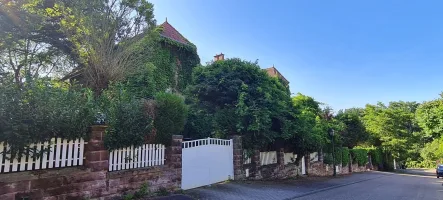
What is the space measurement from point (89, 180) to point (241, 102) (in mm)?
7335

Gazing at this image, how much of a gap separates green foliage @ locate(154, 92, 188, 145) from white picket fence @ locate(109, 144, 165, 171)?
369 mm

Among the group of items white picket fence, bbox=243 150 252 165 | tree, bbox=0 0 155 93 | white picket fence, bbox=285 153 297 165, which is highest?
tree, bbox=0 0 155 93

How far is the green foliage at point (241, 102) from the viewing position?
12.5 metres

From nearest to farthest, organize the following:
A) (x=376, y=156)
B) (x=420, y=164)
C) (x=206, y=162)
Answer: (x=206, y=162) → (x=376, y=156) → (x=420, y=164)

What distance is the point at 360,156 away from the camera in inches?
1163

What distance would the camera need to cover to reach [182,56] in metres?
18.7

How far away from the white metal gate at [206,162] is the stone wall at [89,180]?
0.83 metres

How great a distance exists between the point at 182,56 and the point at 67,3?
324 inches

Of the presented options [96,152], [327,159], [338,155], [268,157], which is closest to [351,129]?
[338,155]

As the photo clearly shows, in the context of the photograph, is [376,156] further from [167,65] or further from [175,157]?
[175,157]

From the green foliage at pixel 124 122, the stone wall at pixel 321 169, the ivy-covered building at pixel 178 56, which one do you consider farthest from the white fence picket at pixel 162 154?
the stone wall at pixel 321 169

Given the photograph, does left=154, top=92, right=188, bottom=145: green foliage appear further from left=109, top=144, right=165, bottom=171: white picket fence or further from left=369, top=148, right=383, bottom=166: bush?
left=369, top=148, right=383, bottom=166: bush

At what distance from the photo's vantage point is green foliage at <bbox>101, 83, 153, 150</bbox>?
7.10 metres

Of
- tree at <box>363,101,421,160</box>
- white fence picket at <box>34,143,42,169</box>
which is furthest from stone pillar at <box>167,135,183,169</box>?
tree at <box>363,101,421,160</box>
